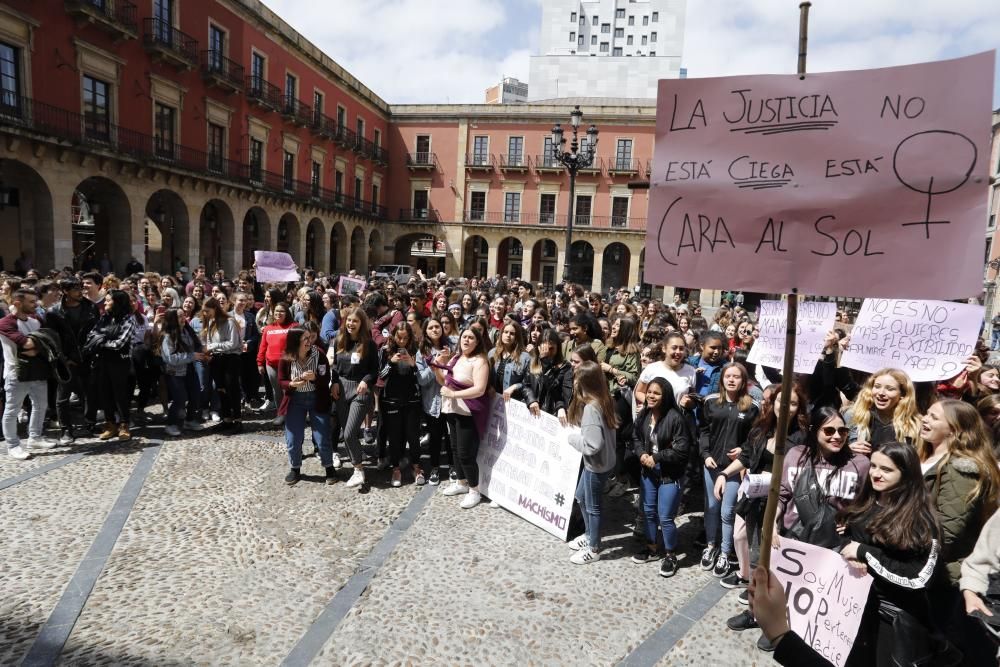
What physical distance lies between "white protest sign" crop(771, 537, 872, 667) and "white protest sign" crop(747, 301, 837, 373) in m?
1.90

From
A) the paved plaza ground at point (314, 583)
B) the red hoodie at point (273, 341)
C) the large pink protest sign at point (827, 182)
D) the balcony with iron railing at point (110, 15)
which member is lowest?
the paved plaza ground at point (314, 583)

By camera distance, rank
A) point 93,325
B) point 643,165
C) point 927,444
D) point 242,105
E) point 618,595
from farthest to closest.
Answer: point 643,165 < point 242,105 < point 93,325 < point 618,595 < point 927,444

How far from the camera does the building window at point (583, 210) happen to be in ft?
120

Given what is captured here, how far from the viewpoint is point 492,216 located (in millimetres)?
37375

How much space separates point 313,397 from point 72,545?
200 cm

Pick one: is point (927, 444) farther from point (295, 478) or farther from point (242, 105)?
point (242, 105)

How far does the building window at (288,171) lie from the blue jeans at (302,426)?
24.3m

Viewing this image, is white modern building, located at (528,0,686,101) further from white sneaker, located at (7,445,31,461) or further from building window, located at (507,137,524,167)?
white sneaker, located at (7,445,31,461)

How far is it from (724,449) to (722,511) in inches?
17.3

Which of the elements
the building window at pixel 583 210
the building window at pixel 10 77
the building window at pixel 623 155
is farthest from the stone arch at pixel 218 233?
the building window at pixel 623 155

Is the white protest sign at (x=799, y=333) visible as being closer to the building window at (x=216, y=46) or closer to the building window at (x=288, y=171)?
the building window at (x=216, y=46)

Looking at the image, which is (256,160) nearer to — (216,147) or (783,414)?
(216,147)

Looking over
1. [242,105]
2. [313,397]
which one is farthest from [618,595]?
[242,105]

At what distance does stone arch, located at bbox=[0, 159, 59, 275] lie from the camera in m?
15.1
